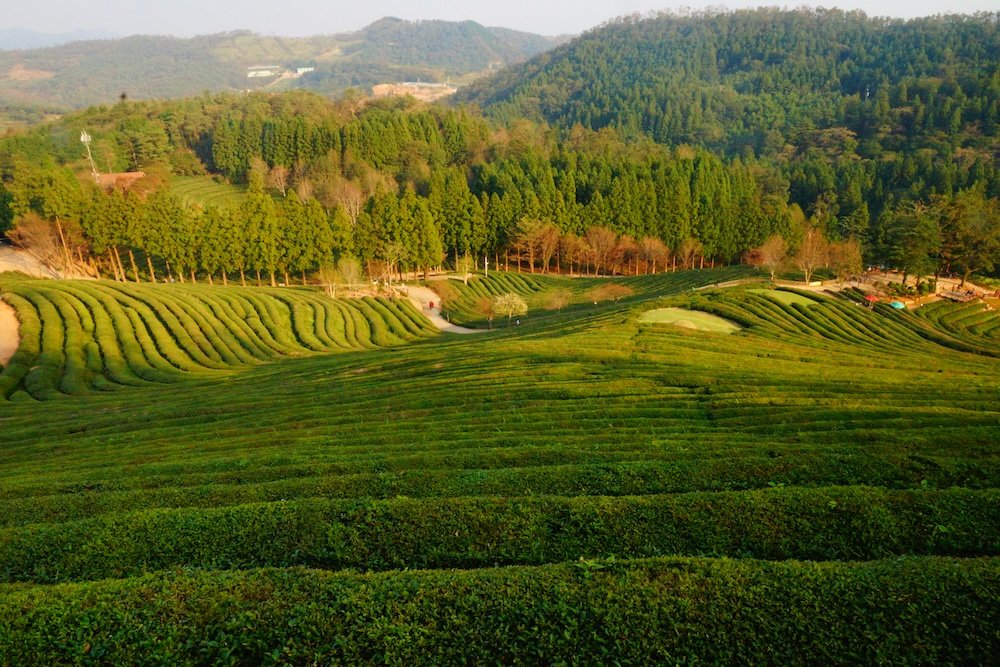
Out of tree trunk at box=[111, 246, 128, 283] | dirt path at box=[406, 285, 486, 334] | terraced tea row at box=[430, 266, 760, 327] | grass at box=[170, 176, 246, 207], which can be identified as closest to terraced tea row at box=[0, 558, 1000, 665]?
dirt path at box=[406, 285, 486, 334]

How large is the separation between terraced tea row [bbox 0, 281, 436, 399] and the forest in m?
15.4

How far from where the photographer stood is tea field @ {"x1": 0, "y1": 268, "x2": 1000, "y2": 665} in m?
8.56

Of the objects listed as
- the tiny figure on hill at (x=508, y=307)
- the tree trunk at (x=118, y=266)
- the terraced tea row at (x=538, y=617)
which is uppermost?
→ the terraced tea row at (x=538, y=617)

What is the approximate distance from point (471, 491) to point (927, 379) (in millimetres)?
31354

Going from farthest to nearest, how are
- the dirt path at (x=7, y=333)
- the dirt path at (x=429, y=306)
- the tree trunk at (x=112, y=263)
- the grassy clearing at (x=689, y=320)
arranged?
the tree trunk at (x=112, y=263), the dirt path at (x=429, y=306), the grassy clearing at (x=689, y=320), the dirt path at (x=7, y=333)

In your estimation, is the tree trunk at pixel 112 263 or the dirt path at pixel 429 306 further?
the tree trunk at pixel 112 263


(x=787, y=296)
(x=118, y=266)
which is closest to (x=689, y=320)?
(x=787, y=296)

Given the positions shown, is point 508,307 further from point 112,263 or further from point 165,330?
point 112,263

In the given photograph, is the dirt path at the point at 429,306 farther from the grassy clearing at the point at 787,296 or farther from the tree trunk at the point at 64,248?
the tree trunk at the point at 64,248

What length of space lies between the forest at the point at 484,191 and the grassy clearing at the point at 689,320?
107ft

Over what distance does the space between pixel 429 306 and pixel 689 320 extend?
36810 mm

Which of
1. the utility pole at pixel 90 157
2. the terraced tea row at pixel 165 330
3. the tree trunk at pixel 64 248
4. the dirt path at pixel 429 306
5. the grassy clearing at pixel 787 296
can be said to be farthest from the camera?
the utility pole at pixel 90 157

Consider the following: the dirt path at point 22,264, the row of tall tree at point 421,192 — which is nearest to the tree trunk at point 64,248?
the row of tall tree at point 421,192

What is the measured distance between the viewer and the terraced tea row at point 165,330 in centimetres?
4044
